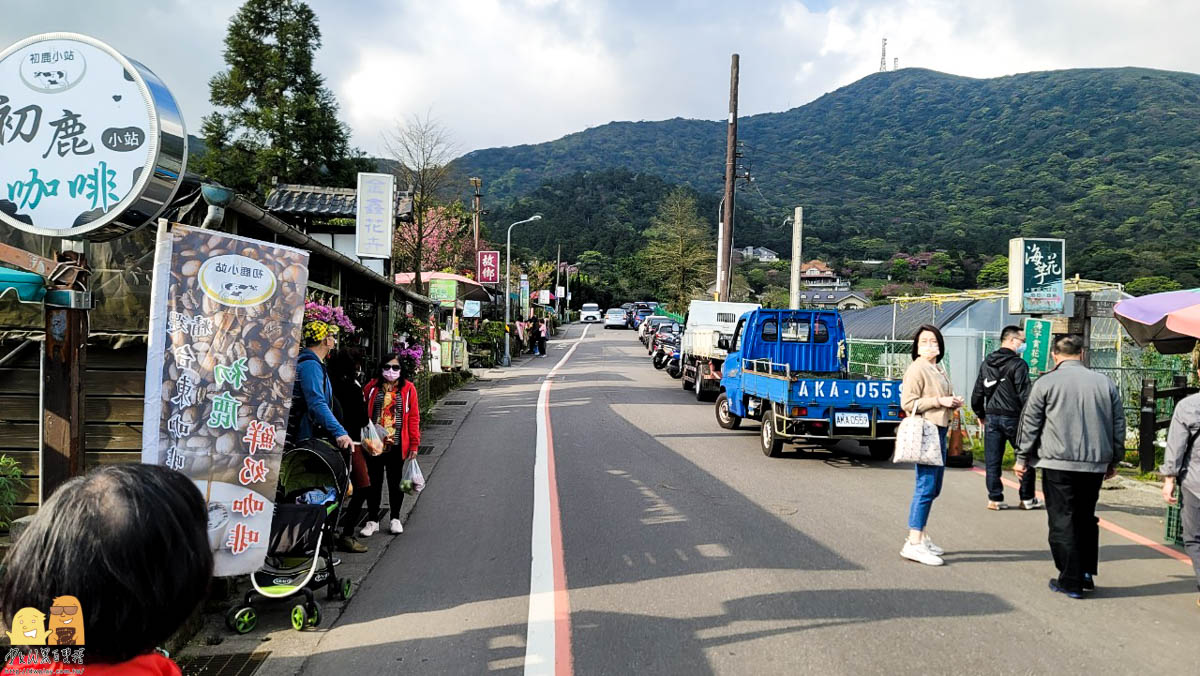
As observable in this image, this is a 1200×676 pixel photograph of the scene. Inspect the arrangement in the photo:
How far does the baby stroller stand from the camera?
464cm

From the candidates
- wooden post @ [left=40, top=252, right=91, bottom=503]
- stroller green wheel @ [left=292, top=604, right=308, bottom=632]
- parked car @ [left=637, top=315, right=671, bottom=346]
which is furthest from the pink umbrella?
parked car @ [left=637, top=315, right=671, bottom=346]

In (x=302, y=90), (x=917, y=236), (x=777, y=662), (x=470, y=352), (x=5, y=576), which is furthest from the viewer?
(x=917, y=236)

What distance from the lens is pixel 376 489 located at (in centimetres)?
680

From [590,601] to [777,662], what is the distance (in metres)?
1.40

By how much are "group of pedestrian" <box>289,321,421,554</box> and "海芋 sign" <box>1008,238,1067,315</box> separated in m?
8.33

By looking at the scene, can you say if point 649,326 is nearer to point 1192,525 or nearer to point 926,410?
point 926,410

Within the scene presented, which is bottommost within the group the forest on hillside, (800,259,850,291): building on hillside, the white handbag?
the white handbag

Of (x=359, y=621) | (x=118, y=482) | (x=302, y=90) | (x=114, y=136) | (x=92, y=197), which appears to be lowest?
(x=359, y=621)

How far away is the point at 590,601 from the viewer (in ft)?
16.4

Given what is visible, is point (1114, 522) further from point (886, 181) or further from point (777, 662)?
point (886, 181)

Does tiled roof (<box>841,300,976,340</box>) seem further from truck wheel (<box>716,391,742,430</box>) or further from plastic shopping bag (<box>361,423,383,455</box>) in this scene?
plastic shopping bag (<box>361,423,383,455</box>)

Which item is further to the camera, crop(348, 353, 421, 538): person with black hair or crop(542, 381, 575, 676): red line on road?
crop(348, 353, 421, 538): person with black hair

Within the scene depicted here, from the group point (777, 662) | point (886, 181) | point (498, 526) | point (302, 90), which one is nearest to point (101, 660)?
point (777, 662)

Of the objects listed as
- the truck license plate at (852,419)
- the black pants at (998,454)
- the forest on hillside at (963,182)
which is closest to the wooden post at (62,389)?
the black pants at (998,454)
